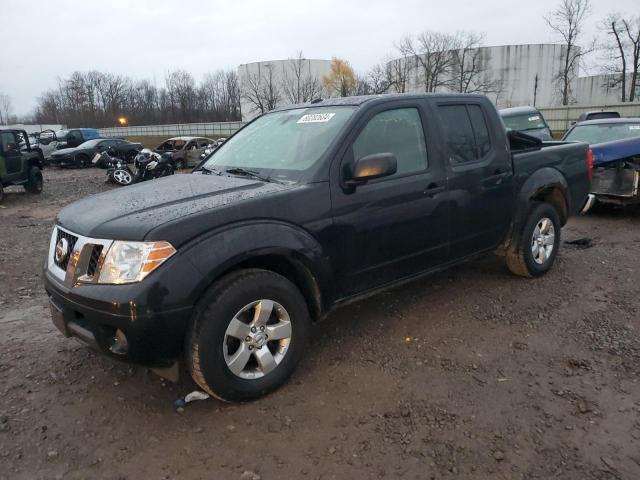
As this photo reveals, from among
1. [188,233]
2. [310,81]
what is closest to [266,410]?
[188,233]

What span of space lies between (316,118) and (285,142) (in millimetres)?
301

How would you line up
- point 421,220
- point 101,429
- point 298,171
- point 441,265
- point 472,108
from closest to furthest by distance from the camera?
point 101,429 < point 298,171 < point 421,220 < point 441,265 < point 472,108

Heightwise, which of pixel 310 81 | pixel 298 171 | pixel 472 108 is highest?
pixel 310 81

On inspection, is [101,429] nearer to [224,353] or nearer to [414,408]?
[224,353]

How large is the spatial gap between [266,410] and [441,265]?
1.93m

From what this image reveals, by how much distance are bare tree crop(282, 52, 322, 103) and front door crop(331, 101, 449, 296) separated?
188 ft

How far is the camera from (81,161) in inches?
923

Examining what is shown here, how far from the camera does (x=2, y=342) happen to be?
3.98 meters

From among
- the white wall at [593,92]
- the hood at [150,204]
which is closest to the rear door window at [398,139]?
the hood at [150,204]

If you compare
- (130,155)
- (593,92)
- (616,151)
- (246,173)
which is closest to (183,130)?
(130,155)

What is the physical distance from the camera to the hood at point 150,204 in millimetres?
2703

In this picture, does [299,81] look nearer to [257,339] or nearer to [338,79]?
[338,79]

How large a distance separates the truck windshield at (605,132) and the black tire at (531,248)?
16.3 feet

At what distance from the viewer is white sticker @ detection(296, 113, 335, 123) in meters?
3.65
